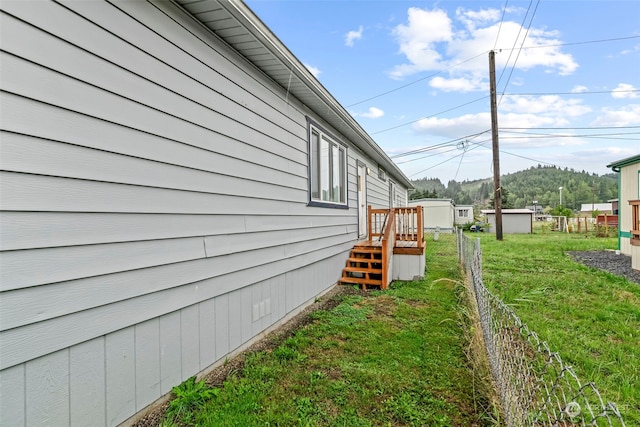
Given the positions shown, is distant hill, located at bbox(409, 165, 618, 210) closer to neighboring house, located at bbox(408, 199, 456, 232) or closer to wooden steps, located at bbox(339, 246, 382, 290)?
neighboring house, located at bbox(408, 199, 456, 232)

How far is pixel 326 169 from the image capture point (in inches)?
241

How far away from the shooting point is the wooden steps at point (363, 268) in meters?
6.40

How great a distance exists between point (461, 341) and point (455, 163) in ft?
80.8

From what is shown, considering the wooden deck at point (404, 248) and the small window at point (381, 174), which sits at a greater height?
the small window at point (381, 174)

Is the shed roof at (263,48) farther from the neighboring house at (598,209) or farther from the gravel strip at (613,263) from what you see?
the neighboring house at (598,209)

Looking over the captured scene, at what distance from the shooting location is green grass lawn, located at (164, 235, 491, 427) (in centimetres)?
228

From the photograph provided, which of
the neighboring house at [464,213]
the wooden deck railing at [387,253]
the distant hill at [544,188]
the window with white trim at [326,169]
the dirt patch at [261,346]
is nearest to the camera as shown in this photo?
the dirt patch at [261,346]

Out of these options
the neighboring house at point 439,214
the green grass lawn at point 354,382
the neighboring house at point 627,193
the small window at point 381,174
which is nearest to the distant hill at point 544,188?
the neighboring house at point 439,214

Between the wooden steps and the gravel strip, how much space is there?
15.7 ft

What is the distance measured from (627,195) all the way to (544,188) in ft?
365

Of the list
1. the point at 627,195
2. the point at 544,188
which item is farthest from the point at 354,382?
the point at 544,188

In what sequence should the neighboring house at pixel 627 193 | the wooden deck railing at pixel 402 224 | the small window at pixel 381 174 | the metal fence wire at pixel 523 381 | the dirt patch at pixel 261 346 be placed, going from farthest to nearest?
the small window at pixel 381 174
the neighboring house at pixel 627 193
the wooden deck railing at pixel 402 224
the dirt patch at pixel 261 346
the metal fence wire at pixel 523 381

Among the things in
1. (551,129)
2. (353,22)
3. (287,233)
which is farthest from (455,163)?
(287,233)

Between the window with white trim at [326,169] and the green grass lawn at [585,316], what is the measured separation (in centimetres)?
332
